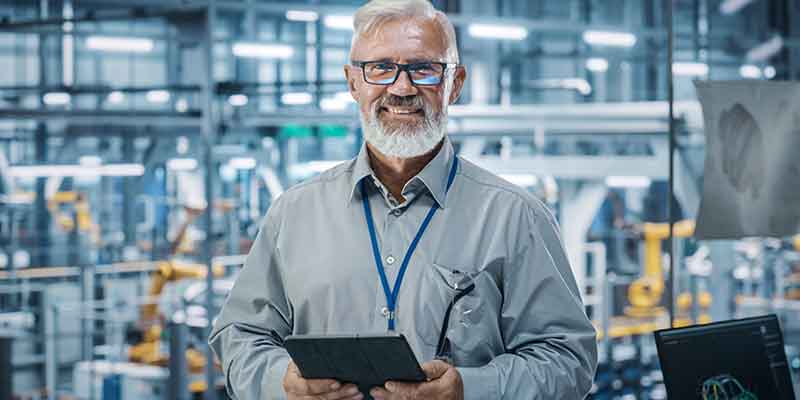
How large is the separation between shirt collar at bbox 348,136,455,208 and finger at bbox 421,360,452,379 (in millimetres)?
298

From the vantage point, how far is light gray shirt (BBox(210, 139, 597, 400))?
1532mm

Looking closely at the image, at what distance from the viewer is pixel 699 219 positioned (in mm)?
2307

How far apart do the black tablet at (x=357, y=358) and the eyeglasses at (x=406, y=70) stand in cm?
45

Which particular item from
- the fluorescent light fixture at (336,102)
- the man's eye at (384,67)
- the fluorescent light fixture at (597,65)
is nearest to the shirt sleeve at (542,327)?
the man's eye at (384,67)

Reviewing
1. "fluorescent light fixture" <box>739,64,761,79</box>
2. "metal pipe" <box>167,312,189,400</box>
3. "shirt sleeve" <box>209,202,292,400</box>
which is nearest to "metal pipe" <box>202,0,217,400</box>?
"metal pipe" <box>167,312,189,400</box>

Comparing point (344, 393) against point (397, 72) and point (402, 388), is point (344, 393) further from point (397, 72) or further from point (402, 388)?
point (397, 72)

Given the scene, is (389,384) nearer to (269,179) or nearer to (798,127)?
(798,127)

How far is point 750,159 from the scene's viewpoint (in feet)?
7.71

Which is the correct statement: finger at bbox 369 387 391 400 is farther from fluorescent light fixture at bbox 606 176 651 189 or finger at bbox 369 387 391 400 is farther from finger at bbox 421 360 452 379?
fluorescent light fixture at bbox 606 176 651 189

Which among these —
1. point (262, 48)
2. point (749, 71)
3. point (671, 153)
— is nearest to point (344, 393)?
point (671, 153)

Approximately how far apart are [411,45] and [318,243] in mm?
370

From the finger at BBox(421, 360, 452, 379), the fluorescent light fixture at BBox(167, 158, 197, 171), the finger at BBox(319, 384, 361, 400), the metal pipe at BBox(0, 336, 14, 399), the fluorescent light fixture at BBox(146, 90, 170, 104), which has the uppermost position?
the fluorescent light fixture at BBox(146, 90, 170, 104)

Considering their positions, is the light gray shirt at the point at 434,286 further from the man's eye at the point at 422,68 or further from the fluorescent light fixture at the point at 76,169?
the fluorescent light fixture at the point at 76,169

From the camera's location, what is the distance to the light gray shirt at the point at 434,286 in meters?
1.53
